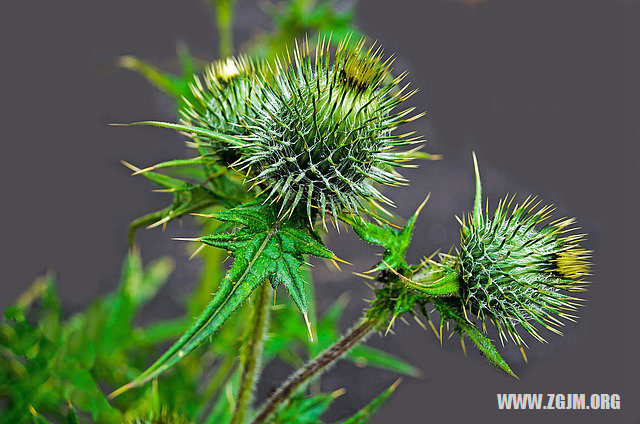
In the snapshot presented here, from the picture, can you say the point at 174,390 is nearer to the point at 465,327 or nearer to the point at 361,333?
the point at 361,333

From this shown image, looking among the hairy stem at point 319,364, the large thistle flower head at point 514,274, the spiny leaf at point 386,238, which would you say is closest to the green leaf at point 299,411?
the hairy stem at point 319,364

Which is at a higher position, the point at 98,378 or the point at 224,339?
the point at 224,339

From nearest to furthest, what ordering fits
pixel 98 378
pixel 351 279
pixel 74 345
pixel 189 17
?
pixel 98 378 < pixel 74 345 < pixel 351 279 < pixel 189 17

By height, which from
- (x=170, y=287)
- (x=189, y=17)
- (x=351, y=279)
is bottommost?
(x=170, y=287)

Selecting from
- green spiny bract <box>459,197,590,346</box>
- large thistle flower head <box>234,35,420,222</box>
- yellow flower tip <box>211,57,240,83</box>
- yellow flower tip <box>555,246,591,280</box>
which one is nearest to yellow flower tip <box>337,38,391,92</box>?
large thistle flower head <box>234,35,420,222</box>

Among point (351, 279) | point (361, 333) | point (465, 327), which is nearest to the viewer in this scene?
point (465, 327)

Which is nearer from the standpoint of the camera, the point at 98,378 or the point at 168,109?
the point at 98,378

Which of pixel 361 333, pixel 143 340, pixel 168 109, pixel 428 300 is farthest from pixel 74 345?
pixel 168 109

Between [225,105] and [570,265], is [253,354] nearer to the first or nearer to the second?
[225,105]
